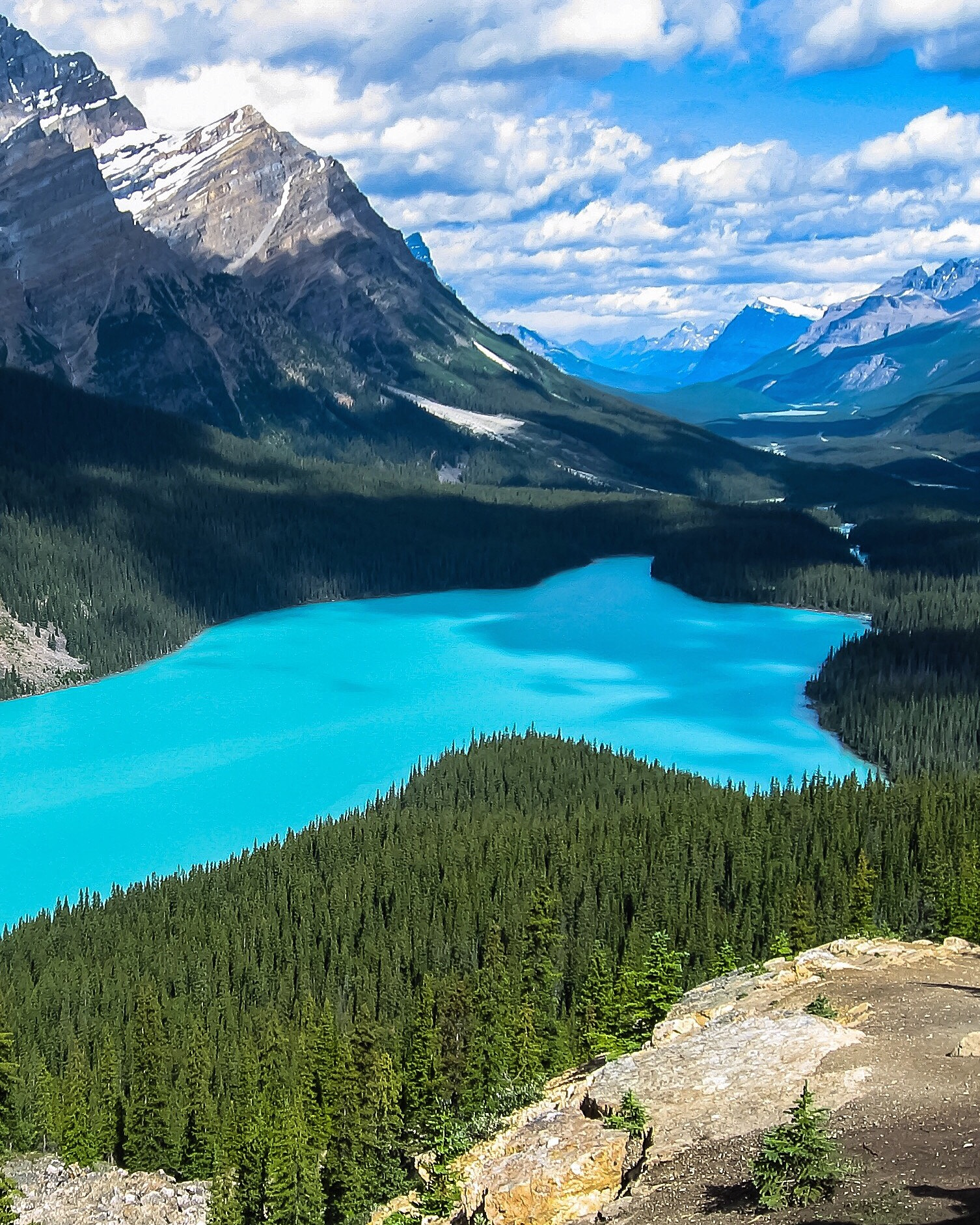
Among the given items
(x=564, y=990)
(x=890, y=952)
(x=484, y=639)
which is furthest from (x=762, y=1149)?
(x=484, y=639)

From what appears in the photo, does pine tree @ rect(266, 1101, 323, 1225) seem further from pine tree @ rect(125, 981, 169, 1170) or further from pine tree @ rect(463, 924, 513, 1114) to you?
pine tree @ rect(125, 981, 169, 1170)

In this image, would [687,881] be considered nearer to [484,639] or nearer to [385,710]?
[385,710]

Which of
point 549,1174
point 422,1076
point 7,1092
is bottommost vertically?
point 7,1092

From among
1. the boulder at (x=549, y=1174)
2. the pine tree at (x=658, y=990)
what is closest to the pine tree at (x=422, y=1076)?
the pine tree at (x=658, y=990)

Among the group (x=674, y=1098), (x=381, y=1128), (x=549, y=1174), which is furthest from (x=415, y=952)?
(x=549, y=1174)

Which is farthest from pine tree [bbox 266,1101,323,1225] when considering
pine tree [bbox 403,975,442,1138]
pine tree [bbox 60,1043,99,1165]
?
pine tree [bbox 60,1043,99,1165]

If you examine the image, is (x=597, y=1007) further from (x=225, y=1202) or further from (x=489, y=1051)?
(x=225, y=1202)
